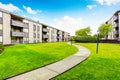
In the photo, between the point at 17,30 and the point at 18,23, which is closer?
the point at 18,23

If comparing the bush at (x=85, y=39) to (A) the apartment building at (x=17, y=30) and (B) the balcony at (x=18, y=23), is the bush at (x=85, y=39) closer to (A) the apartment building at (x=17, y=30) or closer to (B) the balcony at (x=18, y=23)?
(A) the apartment building at (x=17, y=30)

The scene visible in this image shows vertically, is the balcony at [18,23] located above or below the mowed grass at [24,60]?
above

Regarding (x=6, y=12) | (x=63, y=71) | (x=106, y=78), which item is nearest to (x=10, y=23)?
(x=6, y=12)

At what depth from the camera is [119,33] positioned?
1700 inches

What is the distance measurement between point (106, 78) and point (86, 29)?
68846 mm

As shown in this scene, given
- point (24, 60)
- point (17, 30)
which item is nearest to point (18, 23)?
point (17, 30)

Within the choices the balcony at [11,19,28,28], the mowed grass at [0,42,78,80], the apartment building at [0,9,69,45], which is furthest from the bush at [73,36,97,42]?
the mowed grass at [0,42,78,80]

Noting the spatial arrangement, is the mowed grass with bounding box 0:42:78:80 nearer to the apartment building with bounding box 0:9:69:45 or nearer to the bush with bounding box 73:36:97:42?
the apartment building with bounding box 0:9:69:45

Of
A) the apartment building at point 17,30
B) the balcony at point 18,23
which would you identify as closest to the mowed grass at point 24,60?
the apartment building at point 17,30

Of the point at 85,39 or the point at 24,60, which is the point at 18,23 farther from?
the point at 24,60

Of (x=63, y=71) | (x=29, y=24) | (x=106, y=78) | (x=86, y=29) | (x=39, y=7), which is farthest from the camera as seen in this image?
(x=86, y=29)

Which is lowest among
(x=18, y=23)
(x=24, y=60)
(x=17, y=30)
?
(x=24, y=60)

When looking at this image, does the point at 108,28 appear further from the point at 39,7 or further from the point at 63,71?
the point at 63,71

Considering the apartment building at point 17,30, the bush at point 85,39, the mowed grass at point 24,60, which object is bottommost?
the mowed grass at point 24,60
